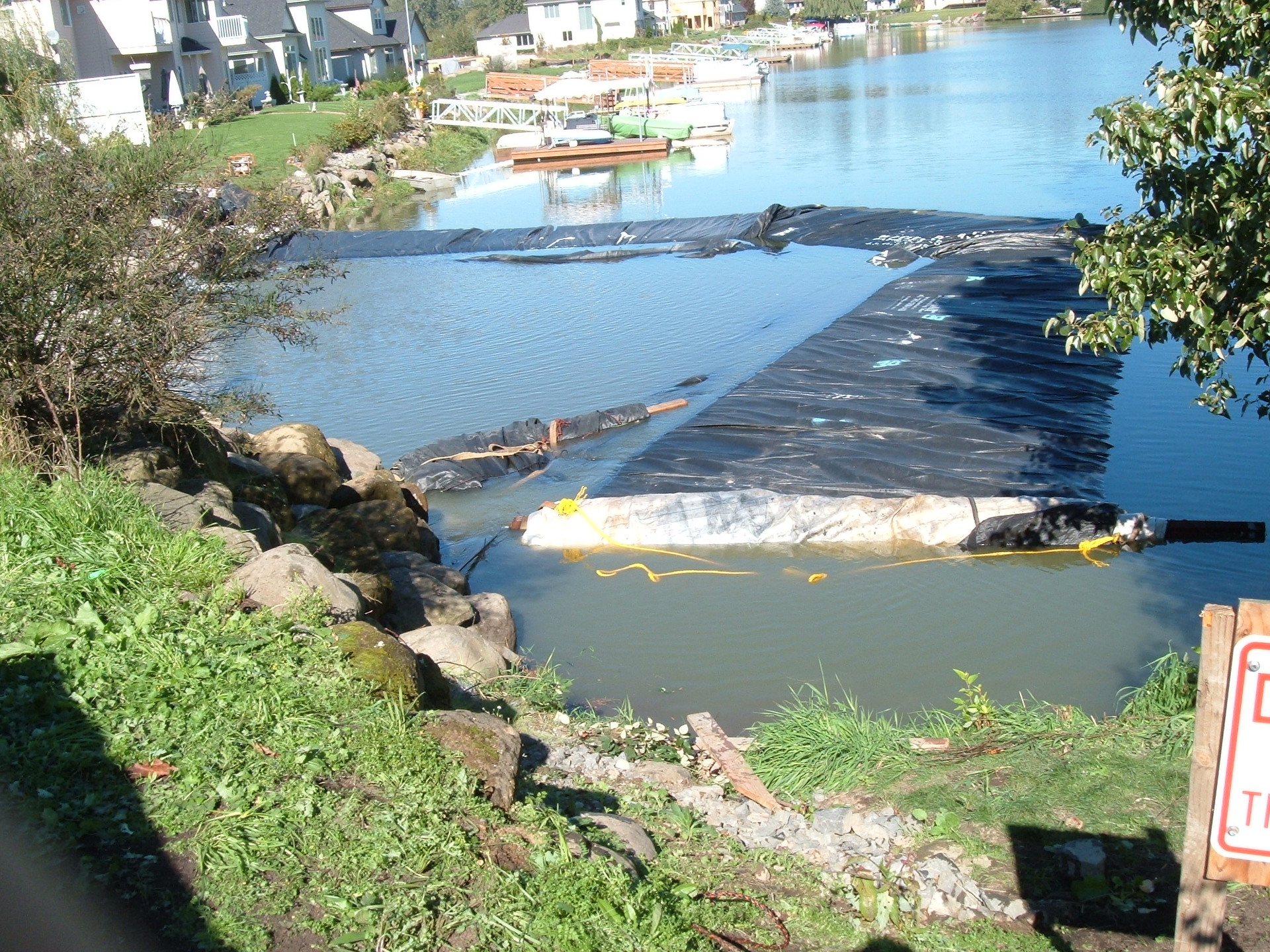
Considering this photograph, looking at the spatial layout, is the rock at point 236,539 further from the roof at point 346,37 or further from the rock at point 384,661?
the roof at point 346,37

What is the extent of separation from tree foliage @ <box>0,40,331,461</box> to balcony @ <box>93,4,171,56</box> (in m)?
40.0

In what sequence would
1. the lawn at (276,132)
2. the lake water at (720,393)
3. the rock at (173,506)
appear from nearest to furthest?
the rock at (173,506), the lake water at (720,393), the lawn at (276,132)

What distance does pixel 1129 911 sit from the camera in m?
4.89

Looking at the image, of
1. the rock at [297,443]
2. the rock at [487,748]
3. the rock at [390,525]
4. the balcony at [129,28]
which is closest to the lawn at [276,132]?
the balcony at [129,28]

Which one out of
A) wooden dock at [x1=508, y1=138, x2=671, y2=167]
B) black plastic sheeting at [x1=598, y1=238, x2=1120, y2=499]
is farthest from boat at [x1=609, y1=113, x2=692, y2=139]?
black plastic sheeting at [x1=598, y1=238, x2=1120, y2=499]

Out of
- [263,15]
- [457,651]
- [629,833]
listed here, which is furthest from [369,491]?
[263,15]

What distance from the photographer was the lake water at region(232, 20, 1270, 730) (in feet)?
29.6

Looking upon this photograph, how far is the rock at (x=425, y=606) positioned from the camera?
890cm

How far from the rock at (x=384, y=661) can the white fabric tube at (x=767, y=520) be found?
523cm

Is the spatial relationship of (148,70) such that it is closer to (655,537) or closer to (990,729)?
(655,537)

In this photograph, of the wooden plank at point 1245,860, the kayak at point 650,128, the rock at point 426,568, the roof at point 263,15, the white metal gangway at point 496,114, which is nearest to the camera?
the wooden plank at point 1245,860

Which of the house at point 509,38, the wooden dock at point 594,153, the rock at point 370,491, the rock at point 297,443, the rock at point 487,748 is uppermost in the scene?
the house at point 509,38

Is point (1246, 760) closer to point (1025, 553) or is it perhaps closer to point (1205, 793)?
point (1205, 793)

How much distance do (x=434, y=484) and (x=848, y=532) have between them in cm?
538
